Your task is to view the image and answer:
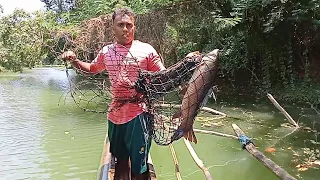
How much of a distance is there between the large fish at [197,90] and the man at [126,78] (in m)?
0.28

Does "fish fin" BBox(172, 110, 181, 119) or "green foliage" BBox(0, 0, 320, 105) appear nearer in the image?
"fish fin" BBox(172, 110, 181, 119)

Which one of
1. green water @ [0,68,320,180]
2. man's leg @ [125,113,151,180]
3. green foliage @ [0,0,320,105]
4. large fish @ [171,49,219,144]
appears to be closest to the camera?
large fish @ [171,49,219,144]

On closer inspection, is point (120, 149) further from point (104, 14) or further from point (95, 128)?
point (104, 14)

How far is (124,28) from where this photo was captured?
2363mm

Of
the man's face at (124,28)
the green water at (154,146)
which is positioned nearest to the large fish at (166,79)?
the man's face at (124,28)

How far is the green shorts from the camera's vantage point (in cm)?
248

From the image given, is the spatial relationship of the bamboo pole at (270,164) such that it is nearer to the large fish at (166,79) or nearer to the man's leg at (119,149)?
the man's leg at (119,149)

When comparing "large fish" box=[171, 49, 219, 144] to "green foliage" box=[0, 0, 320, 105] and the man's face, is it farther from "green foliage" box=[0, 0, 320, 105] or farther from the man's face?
"green foliage" box=[0, 0, 320, 105]

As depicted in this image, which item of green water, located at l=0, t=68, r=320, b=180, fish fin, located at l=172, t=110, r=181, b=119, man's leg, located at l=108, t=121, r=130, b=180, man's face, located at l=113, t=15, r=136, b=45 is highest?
man's face, located at l=113, t=15, r=136, b=45


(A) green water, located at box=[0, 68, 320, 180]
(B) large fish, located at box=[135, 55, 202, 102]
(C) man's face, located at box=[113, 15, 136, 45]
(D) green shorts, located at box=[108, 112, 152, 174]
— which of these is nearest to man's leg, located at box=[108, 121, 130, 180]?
(D) green shorts, located at box=[108, 112, 152, 174]

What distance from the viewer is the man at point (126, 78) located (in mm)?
2369

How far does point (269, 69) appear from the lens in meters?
11.2

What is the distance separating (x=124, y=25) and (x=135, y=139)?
72cm

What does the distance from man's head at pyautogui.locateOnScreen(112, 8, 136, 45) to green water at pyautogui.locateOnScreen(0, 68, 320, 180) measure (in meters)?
2.88
